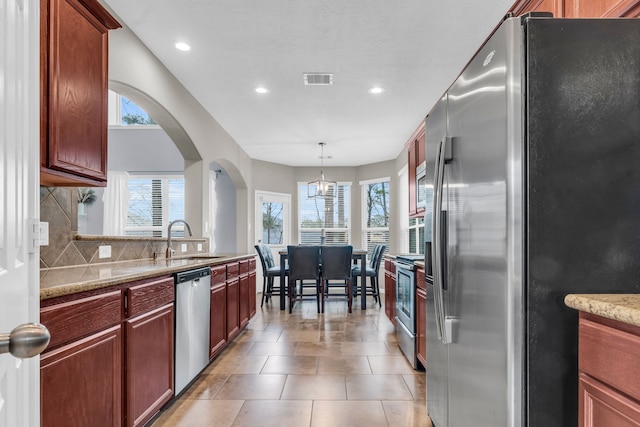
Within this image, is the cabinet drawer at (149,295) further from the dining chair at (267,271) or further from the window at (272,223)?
the window at (272,223)

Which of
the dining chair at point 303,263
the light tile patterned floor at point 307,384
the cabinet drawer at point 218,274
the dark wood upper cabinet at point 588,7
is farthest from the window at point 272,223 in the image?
the dark wood upper cabinet at point 588,7

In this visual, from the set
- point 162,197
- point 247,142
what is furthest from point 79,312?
point 162,197

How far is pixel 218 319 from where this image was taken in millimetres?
3113

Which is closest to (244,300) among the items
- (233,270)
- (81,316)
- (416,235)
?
(233,270)

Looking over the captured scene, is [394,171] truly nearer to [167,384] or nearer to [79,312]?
[167,384]

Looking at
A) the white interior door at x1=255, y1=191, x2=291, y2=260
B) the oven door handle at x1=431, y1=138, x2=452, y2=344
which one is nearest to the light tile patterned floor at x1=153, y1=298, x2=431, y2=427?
the oven door handle at x1=431, y1=138, x2=452, y2=344

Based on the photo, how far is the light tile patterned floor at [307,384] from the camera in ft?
7.21

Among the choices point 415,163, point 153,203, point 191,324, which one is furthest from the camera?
point 153,203

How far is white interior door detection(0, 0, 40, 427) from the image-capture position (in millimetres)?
743

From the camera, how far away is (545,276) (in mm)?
1127

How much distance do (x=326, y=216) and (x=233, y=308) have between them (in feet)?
14.2

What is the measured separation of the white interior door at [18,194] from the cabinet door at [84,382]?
453 millimetres

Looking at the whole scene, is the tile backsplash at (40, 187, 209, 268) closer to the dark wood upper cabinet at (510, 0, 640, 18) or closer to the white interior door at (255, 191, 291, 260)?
the dark wood upper cabinet at (510, 0, 640, 18)

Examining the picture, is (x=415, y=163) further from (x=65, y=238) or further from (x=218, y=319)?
(x=65, y=238)
